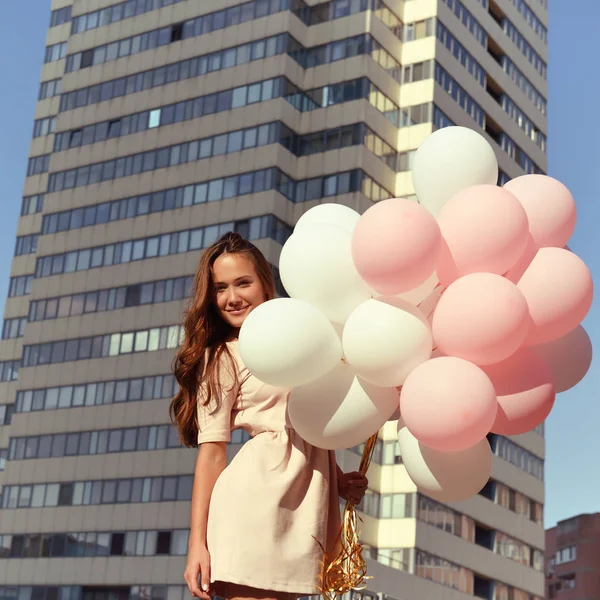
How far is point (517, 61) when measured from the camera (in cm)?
6819

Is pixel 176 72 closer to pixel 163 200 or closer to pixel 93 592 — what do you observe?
pixel 163 200

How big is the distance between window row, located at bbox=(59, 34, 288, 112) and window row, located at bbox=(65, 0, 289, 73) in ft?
4.42

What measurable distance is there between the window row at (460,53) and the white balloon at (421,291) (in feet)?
187

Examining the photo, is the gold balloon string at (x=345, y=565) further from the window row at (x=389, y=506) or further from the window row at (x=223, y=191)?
the window row at (x=223, y=191)

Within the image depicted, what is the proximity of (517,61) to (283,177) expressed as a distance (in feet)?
65.7

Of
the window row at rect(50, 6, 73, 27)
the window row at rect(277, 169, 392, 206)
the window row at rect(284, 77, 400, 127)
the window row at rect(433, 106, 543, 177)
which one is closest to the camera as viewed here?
the window row at rect(277, 169, 392, 206)

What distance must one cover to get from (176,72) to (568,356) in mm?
57029

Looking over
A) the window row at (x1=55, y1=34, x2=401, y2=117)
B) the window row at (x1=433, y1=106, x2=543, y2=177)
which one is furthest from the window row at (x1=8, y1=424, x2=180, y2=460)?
the window row at (x1=433, y1=106, x2=543, y2=177)

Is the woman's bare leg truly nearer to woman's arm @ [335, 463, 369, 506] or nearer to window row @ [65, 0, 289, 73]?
woman's arm @ [335, 463, 369, 506]

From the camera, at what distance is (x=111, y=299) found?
190 feet

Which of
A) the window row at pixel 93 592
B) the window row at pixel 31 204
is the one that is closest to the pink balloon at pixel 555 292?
the window row at pixel 93 592

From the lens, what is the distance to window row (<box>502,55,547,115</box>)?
6725 cm

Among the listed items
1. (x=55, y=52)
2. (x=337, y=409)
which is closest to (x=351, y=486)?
(x=337, y=409)

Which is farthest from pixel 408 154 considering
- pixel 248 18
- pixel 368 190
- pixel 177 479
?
pixel 177 479
